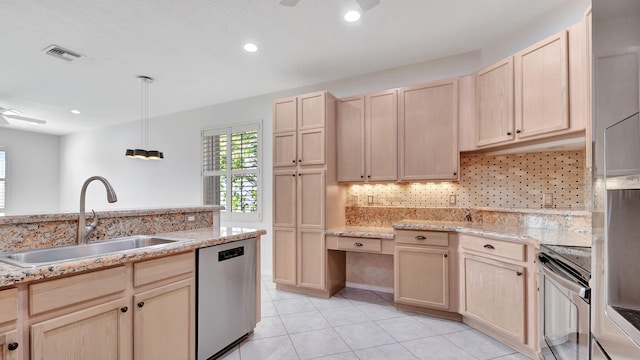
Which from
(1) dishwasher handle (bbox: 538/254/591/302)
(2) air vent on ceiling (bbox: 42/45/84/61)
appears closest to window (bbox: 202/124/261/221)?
(2) air vent on ceiling (bbox: 42/45/84/61)

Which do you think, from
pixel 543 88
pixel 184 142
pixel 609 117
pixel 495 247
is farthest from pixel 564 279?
pixel 184 142

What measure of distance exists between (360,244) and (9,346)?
259cm

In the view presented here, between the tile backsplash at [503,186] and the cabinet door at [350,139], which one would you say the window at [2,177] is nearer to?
the cabinet door at [350,139]

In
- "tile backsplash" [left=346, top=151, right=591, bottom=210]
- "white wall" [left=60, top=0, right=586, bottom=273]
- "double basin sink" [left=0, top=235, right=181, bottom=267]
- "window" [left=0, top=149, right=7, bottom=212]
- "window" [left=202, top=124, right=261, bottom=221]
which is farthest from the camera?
"window" [left=0, top=149, right=7, bottom=212]

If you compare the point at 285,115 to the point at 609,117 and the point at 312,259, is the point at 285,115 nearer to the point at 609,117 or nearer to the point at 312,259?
the point at 312,259

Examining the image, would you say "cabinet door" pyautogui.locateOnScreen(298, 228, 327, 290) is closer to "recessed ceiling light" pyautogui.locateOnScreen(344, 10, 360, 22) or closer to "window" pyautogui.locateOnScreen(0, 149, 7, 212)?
"recessed ceiling light" pyautogui.locateOnScreen(344, 10, 360, 22)

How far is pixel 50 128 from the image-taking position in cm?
645

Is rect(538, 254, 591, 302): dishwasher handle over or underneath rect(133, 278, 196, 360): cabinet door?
over

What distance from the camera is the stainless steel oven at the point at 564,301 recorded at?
121cm

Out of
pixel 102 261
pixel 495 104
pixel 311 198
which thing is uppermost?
pixel 495 104

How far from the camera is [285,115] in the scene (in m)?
3.52

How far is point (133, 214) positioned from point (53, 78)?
3.10 meters

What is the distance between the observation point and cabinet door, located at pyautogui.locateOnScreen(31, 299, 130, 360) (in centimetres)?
117

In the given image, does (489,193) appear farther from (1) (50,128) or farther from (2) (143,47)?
(1) (50,128)
